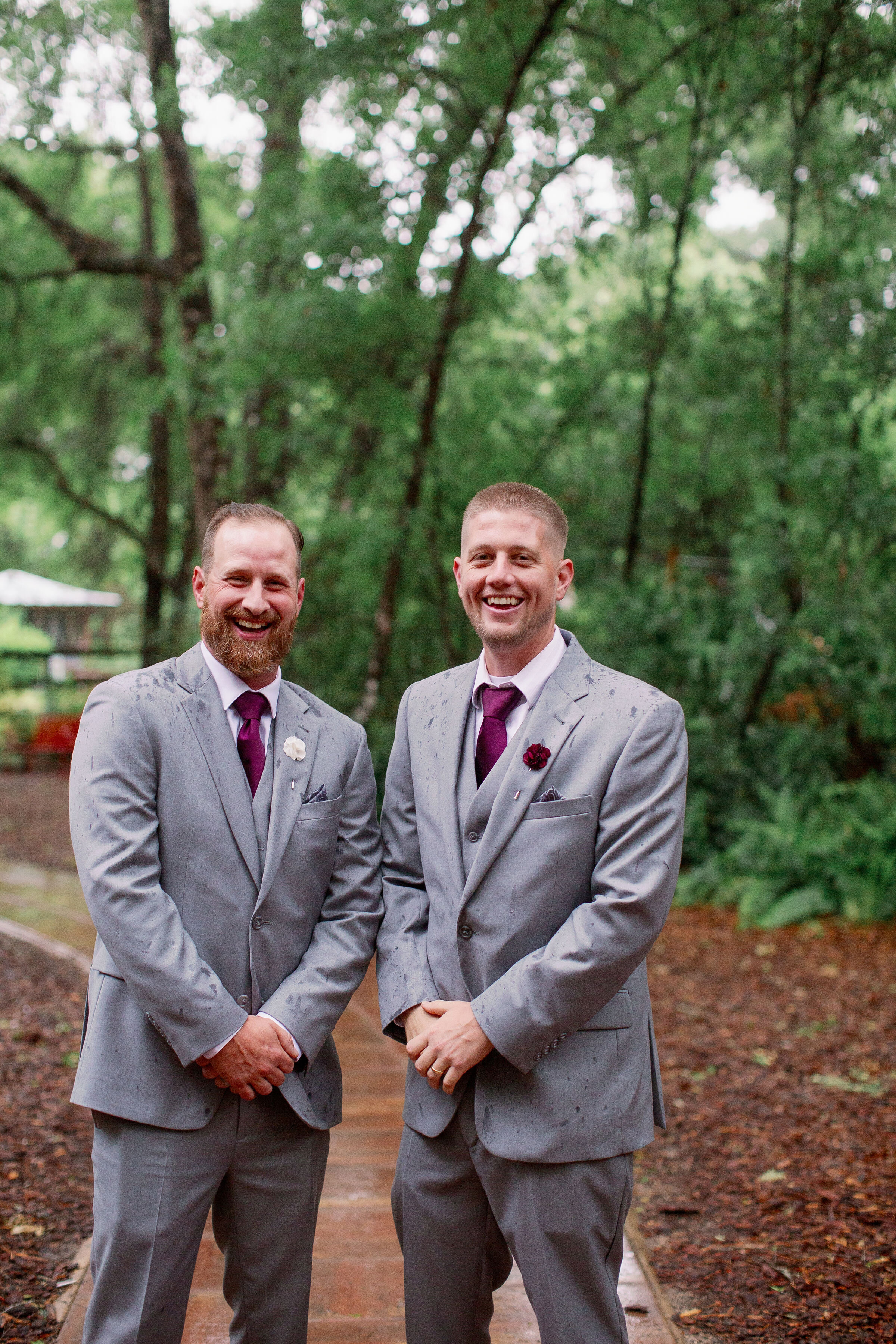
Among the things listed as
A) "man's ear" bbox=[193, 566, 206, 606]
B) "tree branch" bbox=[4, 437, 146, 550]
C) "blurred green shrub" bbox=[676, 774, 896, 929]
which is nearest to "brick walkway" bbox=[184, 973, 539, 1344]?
"man's ear" bbox=[193, 566, 206, 606]

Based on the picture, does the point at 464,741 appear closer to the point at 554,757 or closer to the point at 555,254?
the point at 554,757

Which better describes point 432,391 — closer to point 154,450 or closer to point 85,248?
point 85,248

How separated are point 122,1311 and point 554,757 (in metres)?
1.43

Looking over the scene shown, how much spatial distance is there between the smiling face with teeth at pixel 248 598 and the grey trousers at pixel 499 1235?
1.07m

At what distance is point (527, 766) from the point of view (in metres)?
2.37

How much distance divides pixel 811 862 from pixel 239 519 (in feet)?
21.7

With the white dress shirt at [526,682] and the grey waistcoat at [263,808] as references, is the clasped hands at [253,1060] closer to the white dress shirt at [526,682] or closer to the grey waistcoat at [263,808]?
the grey waistcoat at [263,808]

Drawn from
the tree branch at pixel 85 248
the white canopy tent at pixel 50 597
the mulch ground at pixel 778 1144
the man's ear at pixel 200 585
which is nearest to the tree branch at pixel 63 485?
the tree branch at pixel 85 248

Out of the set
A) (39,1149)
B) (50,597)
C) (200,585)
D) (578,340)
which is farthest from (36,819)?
(200,585)

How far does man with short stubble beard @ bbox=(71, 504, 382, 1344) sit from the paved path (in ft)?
2.08

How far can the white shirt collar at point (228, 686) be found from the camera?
253 centimetres

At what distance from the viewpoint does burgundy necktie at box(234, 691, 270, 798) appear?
2.51m

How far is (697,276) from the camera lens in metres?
14.8

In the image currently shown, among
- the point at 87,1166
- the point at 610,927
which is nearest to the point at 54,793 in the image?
the point at 87,1166
